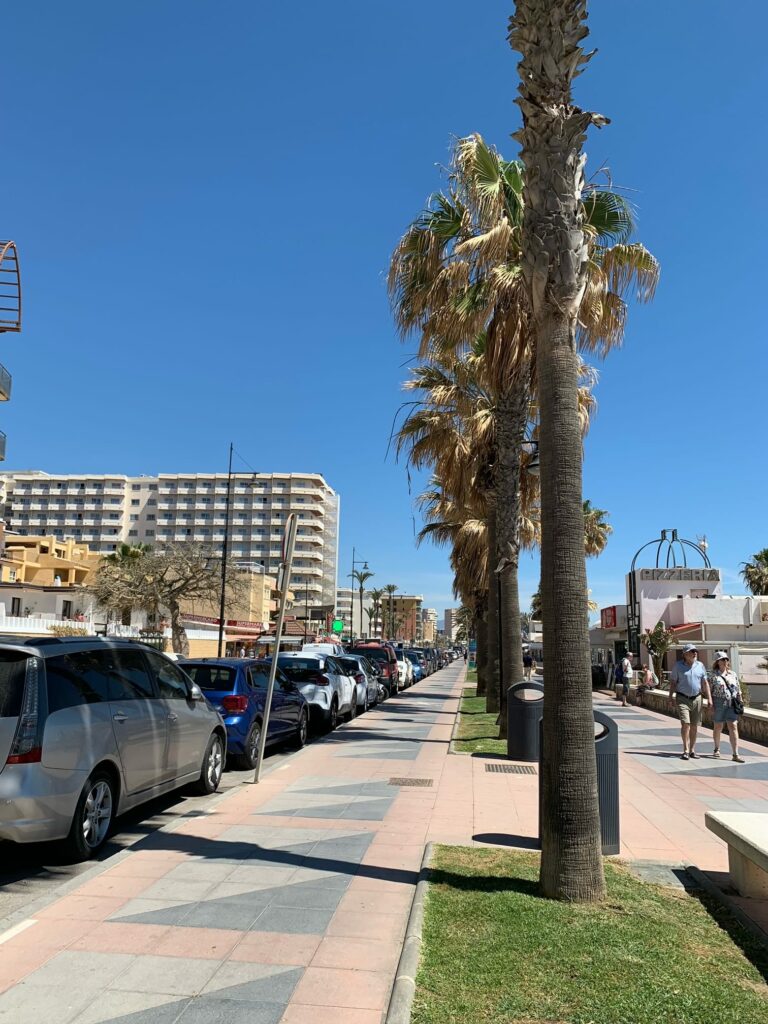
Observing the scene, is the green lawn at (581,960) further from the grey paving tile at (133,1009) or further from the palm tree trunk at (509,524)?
the palm tree trunk at (509,524)

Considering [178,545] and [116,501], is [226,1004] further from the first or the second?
[116,501]

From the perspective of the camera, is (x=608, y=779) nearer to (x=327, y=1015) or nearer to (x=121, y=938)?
(x=327, y=1015)

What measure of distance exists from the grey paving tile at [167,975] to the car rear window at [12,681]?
2.11 metres

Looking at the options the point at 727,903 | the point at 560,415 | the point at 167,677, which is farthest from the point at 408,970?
the point at 167,677

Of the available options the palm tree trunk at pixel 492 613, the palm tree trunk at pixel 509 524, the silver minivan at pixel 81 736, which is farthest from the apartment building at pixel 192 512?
the silver minivan at pixel 81 736

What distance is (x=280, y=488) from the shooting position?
5133 inches

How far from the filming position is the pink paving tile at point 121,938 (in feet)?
14.4

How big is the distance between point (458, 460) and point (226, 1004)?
52.8ft

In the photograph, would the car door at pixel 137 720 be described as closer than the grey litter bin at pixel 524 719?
Yes

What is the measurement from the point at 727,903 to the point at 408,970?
257 cm

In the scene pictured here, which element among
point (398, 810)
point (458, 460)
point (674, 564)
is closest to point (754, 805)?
point (398, 810)

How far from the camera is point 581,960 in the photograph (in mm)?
4086

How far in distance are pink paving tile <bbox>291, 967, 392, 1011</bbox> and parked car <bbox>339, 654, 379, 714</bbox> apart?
15.6m

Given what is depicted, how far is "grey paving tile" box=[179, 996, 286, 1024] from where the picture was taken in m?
3.60
